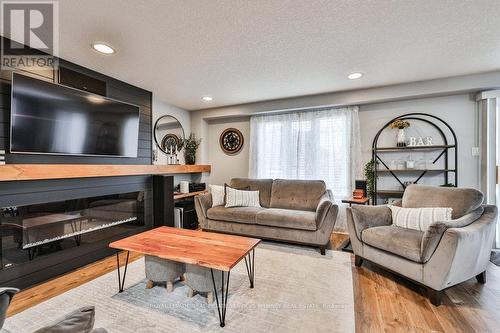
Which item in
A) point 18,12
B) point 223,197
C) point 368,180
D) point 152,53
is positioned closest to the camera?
point 18,12

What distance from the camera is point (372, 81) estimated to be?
3.20m

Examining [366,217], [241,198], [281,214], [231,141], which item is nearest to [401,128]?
[366,217]

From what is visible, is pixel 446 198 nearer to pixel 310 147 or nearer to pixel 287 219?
pixel 287 219

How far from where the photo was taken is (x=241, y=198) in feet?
12.3

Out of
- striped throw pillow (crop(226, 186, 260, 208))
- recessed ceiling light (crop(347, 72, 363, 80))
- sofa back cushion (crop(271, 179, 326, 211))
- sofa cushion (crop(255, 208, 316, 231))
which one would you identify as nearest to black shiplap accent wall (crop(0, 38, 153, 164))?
striped throw pillow (crop(226, 186, 260, 208))

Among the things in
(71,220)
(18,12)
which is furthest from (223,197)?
(18,12)

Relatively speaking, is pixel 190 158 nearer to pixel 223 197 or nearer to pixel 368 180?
pixel 223 197

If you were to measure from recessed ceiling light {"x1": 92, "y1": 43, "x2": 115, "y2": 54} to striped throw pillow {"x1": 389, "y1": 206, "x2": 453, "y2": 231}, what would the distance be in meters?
3.52

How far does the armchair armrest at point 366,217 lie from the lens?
2586 mm

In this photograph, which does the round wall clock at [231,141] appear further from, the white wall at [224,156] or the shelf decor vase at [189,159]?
the shelf decor vase at [189,159]

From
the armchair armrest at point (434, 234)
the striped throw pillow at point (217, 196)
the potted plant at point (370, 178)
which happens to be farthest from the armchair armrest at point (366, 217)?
the striped throw pillow at point (217, 196)

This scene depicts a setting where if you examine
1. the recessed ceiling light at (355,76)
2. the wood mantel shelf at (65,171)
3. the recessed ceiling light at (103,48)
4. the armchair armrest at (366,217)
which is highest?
the recessed ceiling light at (355,76)

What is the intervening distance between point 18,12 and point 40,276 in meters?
2.32

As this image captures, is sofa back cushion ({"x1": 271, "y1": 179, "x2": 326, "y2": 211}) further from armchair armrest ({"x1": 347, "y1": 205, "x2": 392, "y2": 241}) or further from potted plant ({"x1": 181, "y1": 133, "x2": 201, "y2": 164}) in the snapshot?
potted plant ({"x1": 181, "y1": 133, "x2": 201, "y2": 164})
